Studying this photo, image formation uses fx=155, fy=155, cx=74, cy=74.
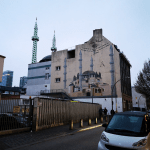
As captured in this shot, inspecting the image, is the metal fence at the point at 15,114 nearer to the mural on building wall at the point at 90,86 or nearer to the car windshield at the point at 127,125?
the car windshield at the point at 127,125

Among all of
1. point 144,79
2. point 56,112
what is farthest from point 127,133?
point 144,79

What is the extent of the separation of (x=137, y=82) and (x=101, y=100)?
8.88 m

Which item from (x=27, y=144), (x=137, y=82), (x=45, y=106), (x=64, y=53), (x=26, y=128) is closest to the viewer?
(x=27, y=144)

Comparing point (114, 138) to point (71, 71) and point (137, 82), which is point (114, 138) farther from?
point (71, 71)

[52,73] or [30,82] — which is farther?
[30,82]

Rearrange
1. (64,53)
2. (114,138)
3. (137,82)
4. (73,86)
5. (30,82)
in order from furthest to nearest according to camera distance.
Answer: (30,82), (64,53), (73,86), (137,82), (114,138)

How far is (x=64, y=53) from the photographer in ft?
141

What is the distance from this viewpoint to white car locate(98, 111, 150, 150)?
179 inches

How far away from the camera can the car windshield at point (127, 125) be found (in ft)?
16.9

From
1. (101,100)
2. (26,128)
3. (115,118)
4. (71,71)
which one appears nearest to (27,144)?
(26,128)

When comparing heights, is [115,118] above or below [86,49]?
below

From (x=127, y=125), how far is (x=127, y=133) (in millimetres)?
571

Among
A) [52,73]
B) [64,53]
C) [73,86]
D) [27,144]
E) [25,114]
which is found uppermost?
[64,53]

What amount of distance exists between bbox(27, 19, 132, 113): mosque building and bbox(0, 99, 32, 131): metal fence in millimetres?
22188
